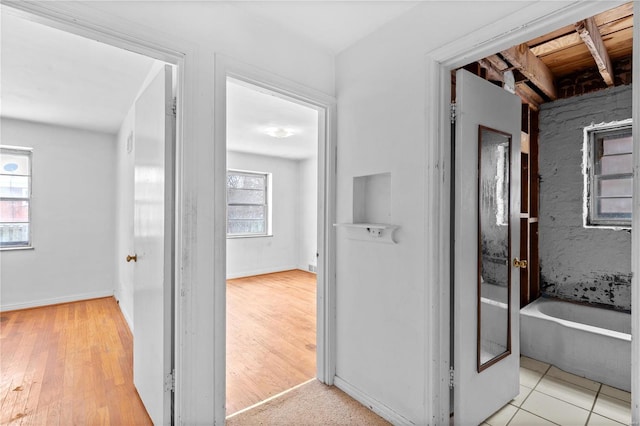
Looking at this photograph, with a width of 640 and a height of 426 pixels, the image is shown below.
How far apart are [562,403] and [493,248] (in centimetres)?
113

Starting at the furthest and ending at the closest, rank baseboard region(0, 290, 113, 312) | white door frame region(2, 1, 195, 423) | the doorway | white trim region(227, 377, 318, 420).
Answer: baseboard region(0, 290, 113, 312) < the doorway < white trim region(227, 377, 318, 420) < white door frame region(2, 1, 195, 423)

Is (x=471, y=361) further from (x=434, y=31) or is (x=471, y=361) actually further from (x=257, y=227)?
(x=257, y=227)

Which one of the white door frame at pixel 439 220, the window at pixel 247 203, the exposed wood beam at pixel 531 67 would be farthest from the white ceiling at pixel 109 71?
the window at pixel 247 203

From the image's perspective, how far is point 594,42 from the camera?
Result: 1.96m

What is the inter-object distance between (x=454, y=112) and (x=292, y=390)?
2.05m

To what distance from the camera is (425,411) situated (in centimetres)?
163

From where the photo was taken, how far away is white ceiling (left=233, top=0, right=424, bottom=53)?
1.71m

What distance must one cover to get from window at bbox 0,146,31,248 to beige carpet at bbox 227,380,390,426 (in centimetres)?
403

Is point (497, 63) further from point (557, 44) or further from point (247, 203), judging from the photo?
point (247, 203)

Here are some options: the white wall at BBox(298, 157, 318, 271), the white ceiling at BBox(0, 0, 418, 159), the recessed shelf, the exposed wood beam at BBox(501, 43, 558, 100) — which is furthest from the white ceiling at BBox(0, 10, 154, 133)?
the white wall at BBox(298, 157, 318, 271)

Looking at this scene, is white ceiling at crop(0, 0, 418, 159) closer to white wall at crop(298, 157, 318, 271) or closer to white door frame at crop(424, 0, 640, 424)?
white door frame at crop(424, 0, 640, 424)

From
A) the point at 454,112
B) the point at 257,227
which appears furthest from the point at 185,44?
the point at 257,227

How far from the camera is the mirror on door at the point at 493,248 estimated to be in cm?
177

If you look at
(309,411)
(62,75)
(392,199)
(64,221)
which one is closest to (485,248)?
(392,199)
